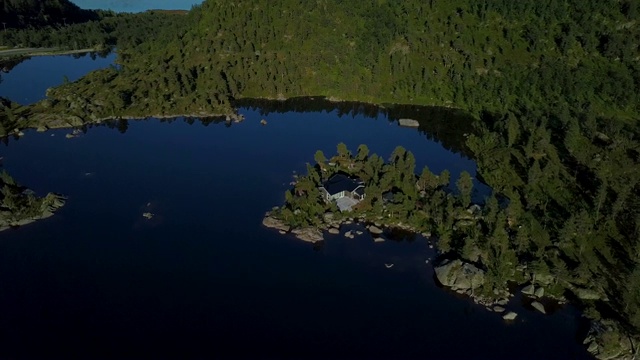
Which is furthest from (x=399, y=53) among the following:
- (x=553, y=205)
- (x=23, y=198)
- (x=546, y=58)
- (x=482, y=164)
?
(x=23, y=198)

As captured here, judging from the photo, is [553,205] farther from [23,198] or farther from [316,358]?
[23,198]

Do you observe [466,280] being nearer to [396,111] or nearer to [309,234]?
[309,234]

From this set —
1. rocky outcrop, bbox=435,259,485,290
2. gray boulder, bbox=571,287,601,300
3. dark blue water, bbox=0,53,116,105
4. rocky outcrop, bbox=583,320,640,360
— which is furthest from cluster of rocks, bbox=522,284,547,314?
dark blue water, bbox=0,53,116,105

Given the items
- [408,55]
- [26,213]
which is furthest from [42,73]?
[408,55]

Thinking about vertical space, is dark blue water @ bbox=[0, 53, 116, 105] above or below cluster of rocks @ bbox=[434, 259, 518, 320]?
above

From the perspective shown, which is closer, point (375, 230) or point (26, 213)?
point (375, 230)

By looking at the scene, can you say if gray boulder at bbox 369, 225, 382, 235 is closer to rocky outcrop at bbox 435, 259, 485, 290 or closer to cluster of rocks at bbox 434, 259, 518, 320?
cluster of rocks at bbox 434, 259, 518, 320
